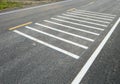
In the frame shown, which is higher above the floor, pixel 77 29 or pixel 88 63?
pixel 88 63

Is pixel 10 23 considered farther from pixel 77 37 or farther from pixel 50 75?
pixel 50 75

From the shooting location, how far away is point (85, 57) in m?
6.07

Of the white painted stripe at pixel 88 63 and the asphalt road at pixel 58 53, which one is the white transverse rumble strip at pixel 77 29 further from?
the white painted stripe at pixel 88 63

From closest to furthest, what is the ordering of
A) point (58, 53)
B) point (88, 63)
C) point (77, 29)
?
1. point (88, 63)
2. point (58, 53)
3. point (77, 29)

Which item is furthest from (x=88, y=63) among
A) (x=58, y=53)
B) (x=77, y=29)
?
(x=77, y=29)

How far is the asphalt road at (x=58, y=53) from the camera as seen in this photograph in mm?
4844

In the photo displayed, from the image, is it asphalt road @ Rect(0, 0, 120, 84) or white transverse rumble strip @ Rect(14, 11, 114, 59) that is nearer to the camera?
asphalt road @ Rect(0, 0, 120, 84)

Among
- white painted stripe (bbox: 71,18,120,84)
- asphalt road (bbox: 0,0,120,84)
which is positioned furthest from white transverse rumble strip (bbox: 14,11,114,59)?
white painted stripe (bbox: 71,18,120,84)

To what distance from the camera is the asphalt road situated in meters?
4.84

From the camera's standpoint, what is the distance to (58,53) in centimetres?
632

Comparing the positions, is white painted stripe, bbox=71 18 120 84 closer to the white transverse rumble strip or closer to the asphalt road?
the asphalt road

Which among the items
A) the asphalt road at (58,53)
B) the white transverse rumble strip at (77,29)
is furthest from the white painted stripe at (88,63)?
the white transverse rumble strip at (77,29)

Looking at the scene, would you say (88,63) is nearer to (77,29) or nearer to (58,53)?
(58,53)

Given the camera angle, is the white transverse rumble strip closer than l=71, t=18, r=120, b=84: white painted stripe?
No
